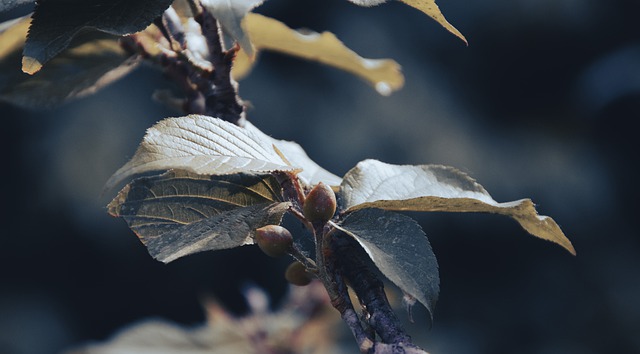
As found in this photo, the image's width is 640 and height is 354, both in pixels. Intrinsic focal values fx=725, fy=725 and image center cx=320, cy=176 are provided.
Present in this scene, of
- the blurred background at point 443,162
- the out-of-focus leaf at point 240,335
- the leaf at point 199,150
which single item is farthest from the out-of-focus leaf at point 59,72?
the blurred background at point 443,162

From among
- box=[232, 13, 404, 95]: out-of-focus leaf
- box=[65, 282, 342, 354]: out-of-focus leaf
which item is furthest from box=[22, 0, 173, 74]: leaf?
box=[65, 282, 342, 354]: out-of-focus leaf

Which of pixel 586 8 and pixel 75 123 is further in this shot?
pixel 586 8

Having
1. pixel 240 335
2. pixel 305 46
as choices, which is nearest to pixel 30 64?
pixel 305 46

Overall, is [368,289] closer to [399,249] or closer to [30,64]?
[399,249]

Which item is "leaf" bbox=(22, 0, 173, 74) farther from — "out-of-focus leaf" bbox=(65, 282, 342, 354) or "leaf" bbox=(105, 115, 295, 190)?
"out-of-focus leaf" bbox=(65, 282, 342, 354)

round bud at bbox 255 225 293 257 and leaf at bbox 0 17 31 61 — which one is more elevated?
round bud at bbox 255 225 293 257

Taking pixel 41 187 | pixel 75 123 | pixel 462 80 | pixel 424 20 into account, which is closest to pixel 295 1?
pixel 424 20

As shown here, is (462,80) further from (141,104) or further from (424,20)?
(141,104)

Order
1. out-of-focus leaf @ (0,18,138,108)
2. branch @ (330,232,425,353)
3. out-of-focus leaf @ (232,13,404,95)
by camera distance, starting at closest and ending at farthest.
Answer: branch @ (330,232,425,353), out-of-focus leaf @ (0,18,138,108), out-of-focus leaf @ (232,13,404,95)
